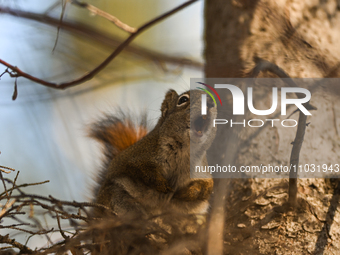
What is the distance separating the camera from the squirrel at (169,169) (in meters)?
1.43

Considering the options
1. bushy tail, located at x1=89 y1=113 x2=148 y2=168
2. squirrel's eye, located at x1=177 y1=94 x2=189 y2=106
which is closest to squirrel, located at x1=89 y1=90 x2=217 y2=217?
squirrel's eye, located at x1=177 y1=94 x2=189 y2=106

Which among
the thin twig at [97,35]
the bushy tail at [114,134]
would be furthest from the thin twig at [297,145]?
the bushy tail at [114,134]

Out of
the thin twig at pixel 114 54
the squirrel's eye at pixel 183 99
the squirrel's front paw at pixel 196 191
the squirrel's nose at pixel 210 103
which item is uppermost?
the thin twig at pixel 114 54

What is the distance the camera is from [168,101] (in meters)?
1.63

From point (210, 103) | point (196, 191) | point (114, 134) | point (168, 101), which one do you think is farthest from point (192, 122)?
point (114, 134)

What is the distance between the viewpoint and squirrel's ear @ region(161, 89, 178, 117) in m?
1.61

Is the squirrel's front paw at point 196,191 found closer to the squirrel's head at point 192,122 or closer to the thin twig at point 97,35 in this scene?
the squirrel's head at point 192,122

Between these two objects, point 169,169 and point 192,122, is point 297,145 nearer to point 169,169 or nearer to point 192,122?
point 192,122

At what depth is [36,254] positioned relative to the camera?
98cm

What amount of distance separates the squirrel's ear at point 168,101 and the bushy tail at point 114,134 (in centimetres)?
47

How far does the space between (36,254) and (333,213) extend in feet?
4.01

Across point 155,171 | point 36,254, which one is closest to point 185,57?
point 155,171

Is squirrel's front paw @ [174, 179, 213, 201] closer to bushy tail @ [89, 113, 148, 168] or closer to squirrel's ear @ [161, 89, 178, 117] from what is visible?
squirrel's ear @ [161, 89, 178, 117]

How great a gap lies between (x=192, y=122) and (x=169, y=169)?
26 cm
